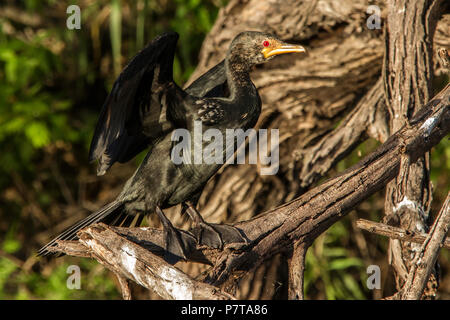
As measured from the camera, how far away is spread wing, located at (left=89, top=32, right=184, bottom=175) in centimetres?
245

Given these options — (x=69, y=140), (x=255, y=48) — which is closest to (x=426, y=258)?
(x=255, y=48)

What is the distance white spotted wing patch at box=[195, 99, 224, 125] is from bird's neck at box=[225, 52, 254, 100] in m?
0.10

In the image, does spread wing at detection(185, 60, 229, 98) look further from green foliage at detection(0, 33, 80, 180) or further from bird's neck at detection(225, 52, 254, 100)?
green foliage at detection(0, 33, 80, 180)

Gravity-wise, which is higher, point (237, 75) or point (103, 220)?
point (237, 75)

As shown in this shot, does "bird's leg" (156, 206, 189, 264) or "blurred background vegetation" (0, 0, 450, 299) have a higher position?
"blurred background vegetation" (0, 0, 450, 299)

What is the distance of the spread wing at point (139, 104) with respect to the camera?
2.45m

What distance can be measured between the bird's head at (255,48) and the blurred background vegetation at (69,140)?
1.55 meters

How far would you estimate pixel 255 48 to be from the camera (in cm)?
272

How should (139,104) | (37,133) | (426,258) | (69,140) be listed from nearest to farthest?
(426,258)
(139,104)
(37,133)
(69,140)

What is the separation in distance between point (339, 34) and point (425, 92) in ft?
2.59

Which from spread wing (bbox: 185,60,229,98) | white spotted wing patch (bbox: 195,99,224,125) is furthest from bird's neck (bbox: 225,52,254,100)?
spread wing (bbox: 185,60,229,98)

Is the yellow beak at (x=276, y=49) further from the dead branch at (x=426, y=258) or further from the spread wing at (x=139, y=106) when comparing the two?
the dead branch at (x=426, y=258)

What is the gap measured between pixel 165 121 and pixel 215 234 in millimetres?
512

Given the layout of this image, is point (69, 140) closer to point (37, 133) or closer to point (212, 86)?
point (37, 133)
